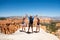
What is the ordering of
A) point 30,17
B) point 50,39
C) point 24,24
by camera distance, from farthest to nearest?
point 24,24 < point 30,17 < point 50,39

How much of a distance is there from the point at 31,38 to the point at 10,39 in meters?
1.99

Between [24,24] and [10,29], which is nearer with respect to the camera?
[24,24]

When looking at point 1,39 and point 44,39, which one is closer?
point 1,39

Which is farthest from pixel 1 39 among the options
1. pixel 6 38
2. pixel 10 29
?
pixel 10 29

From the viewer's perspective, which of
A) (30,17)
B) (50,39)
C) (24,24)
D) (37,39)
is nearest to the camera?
(37,39)

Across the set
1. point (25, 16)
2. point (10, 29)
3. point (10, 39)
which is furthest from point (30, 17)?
point (10, 29)

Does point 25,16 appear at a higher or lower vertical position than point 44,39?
higher

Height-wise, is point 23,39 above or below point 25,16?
below

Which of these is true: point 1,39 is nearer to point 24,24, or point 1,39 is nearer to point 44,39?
point 44,39

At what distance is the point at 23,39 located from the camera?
13.3 m

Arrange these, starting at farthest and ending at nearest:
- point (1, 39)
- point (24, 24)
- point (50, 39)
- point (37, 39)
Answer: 1. point (24, 24)
2. point (50, 39)
3. point (37, 39)
4. point (1, 39)

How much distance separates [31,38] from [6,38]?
225 centimetres

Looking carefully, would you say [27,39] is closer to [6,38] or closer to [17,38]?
[17,38]

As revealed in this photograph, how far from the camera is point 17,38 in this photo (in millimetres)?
13383
